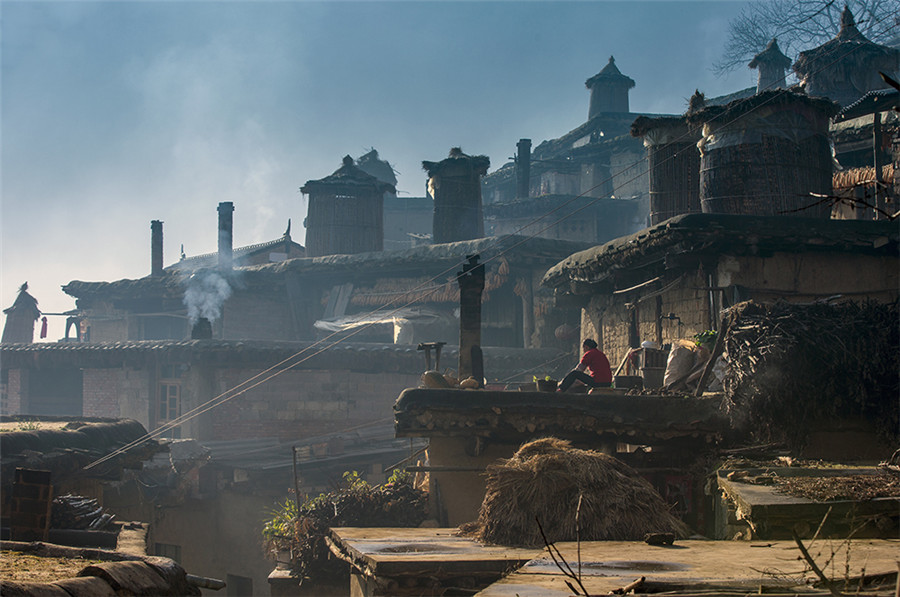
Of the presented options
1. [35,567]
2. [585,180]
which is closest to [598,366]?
[35,567]

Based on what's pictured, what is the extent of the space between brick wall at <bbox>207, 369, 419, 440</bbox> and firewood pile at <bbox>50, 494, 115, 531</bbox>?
441 inches

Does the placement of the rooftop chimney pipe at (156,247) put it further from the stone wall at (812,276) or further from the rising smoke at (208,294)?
the stone wall at (812,276)

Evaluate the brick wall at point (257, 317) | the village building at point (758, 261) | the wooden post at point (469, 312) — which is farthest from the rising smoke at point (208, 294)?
the village building at point (758, 261)

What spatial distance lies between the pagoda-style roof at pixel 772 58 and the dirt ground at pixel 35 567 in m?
33.9

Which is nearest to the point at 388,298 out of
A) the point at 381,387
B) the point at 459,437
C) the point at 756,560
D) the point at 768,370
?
the point at 381,387

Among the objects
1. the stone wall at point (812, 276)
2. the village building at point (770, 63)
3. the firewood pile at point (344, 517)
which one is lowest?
the firewood pile at point (344, 517)

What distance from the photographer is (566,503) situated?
8133 millimetres

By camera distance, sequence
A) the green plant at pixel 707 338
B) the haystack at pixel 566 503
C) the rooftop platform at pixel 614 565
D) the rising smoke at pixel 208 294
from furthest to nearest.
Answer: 1. the rising smoke at pixel 208 294
2. the green plant at pixel 707 338
3. the haystack at pixel 566 503
4. the rooftop platform at pixel 614 565

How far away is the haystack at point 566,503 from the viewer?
799 cm

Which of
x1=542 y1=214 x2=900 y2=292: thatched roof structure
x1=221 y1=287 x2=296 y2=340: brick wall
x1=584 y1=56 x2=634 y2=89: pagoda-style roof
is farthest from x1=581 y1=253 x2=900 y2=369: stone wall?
x1=584 y1=56 x2=634 y2=89: pagoda-style roof

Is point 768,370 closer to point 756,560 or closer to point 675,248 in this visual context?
point 675,248

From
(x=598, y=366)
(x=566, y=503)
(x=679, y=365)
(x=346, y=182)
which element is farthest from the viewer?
(x=346, y=182)

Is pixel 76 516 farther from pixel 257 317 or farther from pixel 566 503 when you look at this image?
pixel 257 317

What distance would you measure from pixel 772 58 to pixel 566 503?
31951mm
